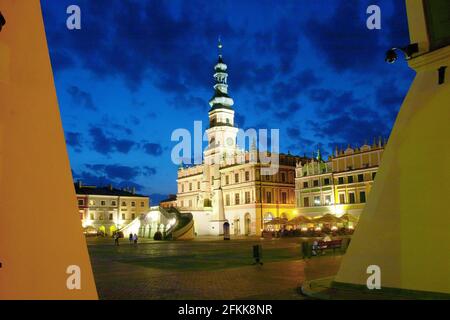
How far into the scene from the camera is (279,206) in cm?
7288

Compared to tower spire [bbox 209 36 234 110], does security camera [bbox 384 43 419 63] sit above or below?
below

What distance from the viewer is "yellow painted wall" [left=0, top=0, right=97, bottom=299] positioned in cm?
632

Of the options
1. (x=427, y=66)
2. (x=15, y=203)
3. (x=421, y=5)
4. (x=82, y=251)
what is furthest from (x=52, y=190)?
(x=421, y=5)

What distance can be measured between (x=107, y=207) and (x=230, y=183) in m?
27.6

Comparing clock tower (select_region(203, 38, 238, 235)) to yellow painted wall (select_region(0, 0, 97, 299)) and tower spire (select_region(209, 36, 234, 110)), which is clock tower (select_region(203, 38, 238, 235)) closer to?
tower spire (select_region(209, 36, 234, 110))

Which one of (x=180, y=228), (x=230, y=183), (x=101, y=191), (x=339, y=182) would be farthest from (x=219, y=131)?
(x=180, y=228)

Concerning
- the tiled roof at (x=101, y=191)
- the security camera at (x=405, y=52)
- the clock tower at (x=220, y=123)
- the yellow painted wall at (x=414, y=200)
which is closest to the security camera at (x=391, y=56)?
the security camera at (x=405, y=52)

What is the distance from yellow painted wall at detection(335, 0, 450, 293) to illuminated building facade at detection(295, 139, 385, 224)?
42.2 metres

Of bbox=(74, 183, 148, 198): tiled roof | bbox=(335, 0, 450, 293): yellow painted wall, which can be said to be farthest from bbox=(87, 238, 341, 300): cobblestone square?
bbox=(74, 183, 148, 198): tiled roof

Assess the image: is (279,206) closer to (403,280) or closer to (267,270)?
(267,270)

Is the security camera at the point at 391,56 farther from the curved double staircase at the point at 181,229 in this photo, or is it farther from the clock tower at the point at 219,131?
the clock tower at the point at 219,131

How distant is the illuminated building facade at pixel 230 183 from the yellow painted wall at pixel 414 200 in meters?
53.1

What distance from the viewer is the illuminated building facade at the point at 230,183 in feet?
222
